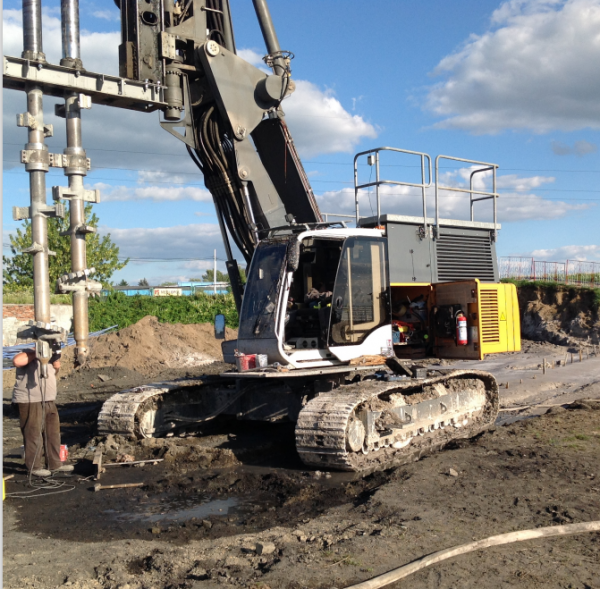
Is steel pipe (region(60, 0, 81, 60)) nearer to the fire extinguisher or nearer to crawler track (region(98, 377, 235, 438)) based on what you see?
crawler track (region(98, 377, 235, 438))

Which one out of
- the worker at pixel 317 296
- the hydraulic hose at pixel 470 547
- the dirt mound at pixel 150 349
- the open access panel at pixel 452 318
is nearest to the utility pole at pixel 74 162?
the worker at pixel 317 296

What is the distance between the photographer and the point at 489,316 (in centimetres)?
908

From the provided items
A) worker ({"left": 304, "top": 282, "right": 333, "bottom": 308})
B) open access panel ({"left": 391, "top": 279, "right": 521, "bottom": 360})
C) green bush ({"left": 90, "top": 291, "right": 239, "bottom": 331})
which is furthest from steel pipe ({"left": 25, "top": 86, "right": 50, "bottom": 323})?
green bush ({"left": 90, "top": 291, "right": 239, "bottom": 331})

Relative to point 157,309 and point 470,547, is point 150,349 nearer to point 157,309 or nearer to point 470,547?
point 157,309

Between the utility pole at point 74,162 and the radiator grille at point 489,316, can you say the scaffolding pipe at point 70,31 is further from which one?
the radiator grille at point 489,316

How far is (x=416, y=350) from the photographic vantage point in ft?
31.4

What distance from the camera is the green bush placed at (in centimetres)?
2692

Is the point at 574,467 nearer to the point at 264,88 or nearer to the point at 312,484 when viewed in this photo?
the point at 312,484

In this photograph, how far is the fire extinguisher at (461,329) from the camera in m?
8.94

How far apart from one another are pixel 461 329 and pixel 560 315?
17269 mm

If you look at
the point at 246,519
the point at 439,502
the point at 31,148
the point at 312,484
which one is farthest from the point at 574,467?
the point at 31,148

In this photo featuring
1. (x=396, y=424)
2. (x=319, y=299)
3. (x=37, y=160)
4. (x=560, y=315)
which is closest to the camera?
(x=37, y=160)

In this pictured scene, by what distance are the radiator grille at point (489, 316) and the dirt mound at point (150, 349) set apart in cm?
1118

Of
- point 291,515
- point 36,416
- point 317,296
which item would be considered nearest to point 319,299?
point 317,296
